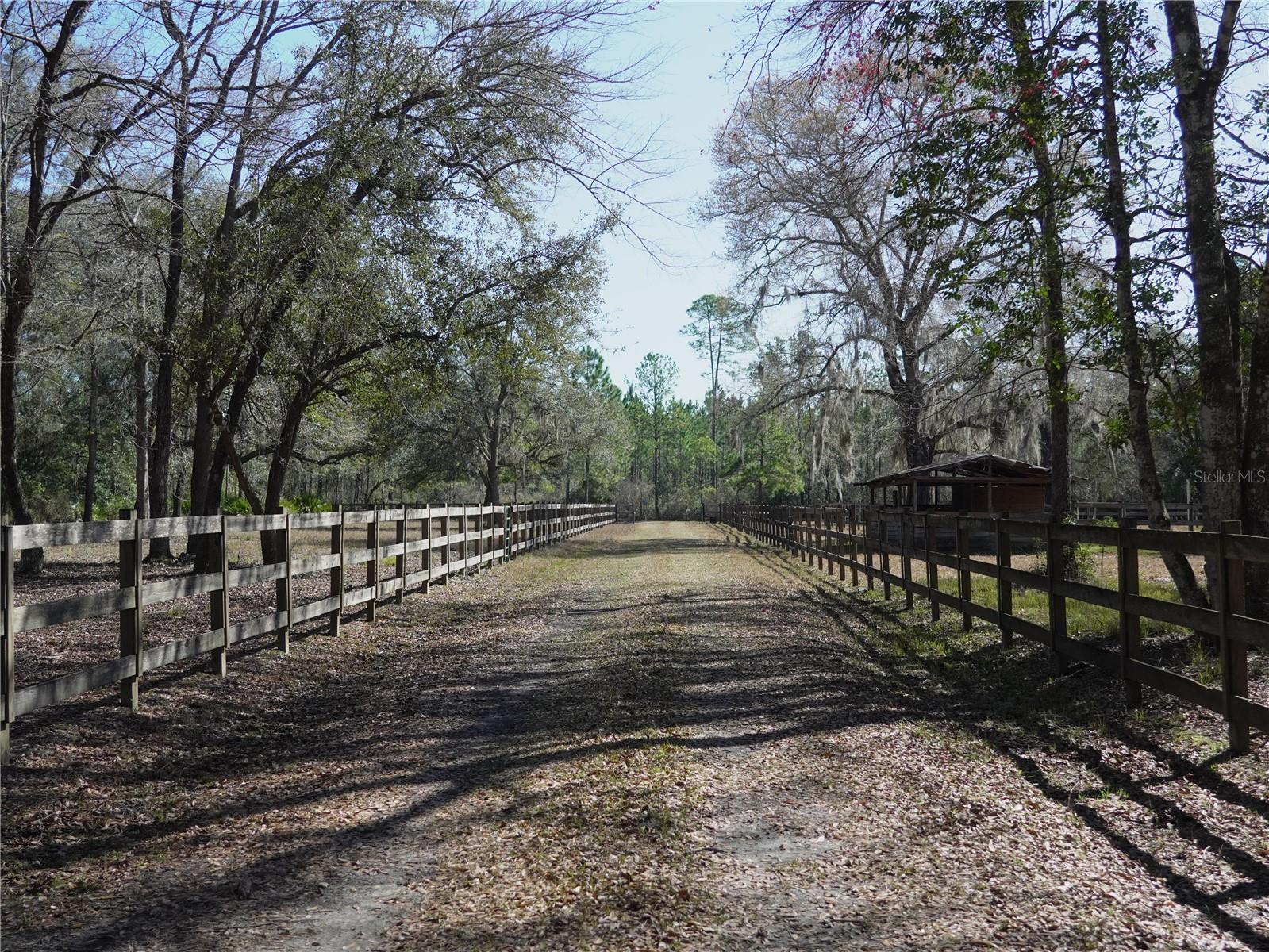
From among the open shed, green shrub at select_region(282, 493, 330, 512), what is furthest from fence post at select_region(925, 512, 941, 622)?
green shrub at select_region(282, 493, 330, 512)

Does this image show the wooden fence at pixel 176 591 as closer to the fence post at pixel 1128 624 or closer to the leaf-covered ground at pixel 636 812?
the leaf-covered ground at pixel 636 812

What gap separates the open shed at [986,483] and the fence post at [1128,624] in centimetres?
1931

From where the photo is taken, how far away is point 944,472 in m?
28.2

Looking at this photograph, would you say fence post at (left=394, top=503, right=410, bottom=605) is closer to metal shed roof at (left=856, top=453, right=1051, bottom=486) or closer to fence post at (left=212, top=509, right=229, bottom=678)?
fence post at (left=212, top=509, right=229, bottom=678)

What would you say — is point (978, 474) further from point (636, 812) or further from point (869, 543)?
point (636, 812)

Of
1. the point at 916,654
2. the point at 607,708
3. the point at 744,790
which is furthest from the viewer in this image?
the point at 916,654

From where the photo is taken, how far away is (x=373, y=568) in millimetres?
11586

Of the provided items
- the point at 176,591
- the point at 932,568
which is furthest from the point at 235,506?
the point at 176,591

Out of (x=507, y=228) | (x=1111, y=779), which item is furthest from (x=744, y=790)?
(x=507, y=228)

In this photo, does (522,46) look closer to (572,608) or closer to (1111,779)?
(572,608)

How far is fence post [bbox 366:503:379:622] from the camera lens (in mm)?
11352

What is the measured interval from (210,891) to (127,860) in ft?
2.00

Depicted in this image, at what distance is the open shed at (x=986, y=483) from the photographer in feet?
89.1

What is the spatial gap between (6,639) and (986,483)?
88.0 ft
